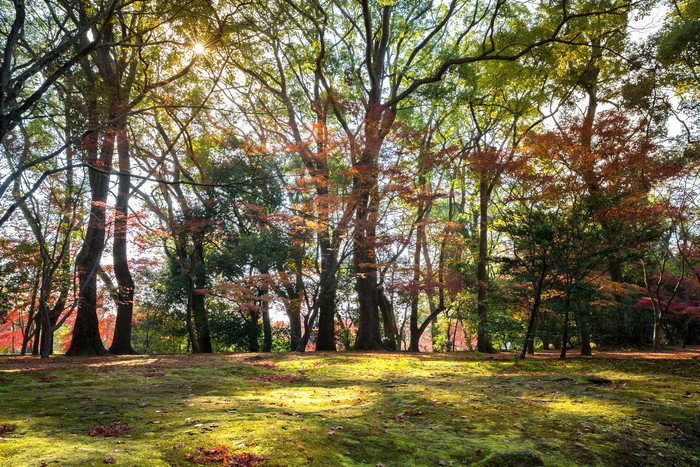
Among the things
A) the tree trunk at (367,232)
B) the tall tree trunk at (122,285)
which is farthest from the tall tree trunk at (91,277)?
the tree trunk at (367,232)

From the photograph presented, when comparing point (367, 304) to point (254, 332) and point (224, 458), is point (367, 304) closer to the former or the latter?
point (254, 332)

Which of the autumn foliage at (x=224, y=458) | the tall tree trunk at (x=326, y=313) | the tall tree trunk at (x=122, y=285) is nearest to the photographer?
the autumn foliage at (x=224, y=458)

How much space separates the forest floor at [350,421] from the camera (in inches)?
95.0

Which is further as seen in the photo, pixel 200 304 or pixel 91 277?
pixel 200 304

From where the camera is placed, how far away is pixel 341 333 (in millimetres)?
17656

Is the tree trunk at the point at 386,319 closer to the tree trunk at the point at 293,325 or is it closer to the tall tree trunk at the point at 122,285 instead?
the tree trunk at the point at 293,325

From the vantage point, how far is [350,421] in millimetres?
3346

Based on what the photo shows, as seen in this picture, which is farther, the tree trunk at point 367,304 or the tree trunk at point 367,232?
the tree trunk at point 367,304

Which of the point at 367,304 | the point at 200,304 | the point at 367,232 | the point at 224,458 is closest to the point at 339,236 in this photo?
the point at 367,232

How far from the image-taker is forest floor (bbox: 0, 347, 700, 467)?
2.41 meters

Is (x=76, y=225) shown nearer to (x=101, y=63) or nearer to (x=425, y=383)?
(x=101, y=63)

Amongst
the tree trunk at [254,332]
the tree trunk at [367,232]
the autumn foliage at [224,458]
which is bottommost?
the tree trunk at [254,332]

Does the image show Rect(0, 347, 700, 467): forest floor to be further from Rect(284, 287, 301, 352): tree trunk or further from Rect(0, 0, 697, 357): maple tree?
Rect(284, 287, 301, 352): tree trunk

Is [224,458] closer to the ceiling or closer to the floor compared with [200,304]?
closer to the floor
